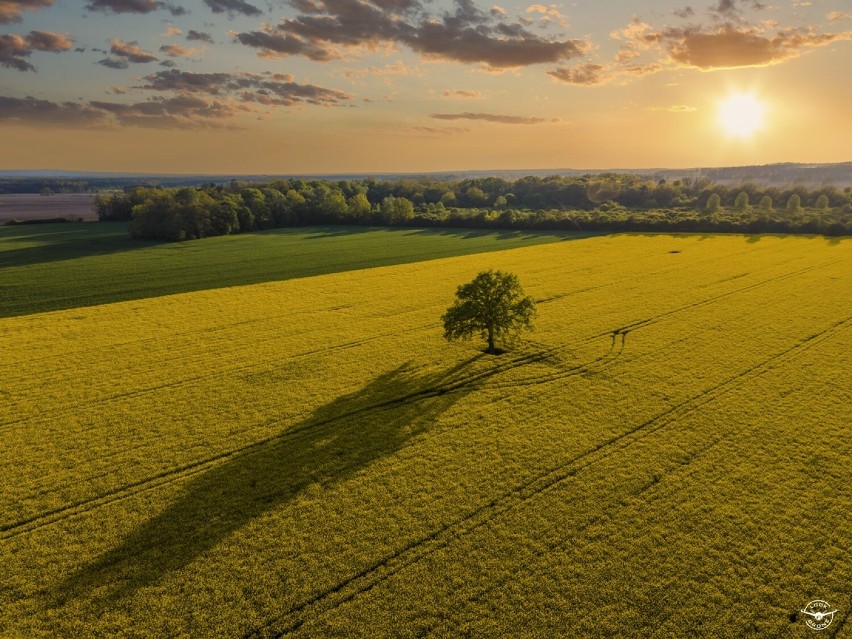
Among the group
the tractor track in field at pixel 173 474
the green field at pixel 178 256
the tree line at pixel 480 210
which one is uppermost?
the tree line at pixel 480 210

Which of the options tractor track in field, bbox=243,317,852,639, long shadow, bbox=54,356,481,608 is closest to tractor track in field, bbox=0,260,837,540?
long shadow, bbox=54,356,481,608

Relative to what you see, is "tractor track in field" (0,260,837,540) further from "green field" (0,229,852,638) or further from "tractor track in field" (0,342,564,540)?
"green field" (0,229,852,638)

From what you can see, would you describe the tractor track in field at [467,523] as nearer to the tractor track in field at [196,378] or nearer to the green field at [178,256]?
the tractor track in field at [196,378]

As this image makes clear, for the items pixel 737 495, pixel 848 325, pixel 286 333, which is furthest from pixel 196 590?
pixel 848 325

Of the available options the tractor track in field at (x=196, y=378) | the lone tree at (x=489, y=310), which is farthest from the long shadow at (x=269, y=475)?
the tractor track in field at (x=196, y=378)

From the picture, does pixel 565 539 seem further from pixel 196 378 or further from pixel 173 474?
pixel 196 378

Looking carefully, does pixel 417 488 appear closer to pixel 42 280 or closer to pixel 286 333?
pixel 286 333
